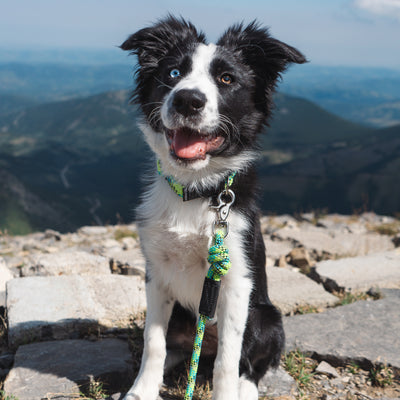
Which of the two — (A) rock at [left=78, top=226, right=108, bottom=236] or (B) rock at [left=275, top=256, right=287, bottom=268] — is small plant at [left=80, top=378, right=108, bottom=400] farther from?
(A) rock at [left=78, top=226, right=108, bottom=236]

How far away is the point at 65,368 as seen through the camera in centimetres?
317

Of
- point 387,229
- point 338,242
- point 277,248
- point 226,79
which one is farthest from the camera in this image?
point 387,229

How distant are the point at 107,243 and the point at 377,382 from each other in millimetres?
5381

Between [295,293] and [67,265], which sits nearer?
[295,293]

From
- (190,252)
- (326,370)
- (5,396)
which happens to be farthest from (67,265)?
(326,370)

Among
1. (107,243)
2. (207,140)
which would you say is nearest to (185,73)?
(207,140)

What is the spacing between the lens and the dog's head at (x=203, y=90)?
2502mm

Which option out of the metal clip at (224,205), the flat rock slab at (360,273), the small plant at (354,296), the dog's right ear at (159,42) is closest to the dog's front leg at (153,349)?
the metal clip at (224,205)

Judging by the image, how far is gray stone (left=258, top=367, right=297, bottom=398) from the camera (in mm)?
Answer: 3020

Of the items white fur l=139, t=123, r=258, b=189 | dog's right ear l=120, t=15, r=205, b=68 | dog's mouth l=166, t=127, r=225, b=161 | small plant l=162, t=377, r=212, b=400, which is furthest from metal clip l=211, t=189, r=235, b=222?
small plant l=162, t=377, r=212, b=400

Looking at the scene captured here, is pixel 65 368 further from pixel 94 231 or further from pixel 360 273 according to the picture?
pixel 94 231

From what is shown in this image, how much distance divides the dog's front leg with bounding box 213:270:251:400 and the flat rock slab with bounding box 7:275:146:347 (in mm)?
1534

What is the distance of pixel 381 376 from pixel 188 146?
7.54 feet

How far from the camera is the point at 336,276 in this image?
16.5 ft
